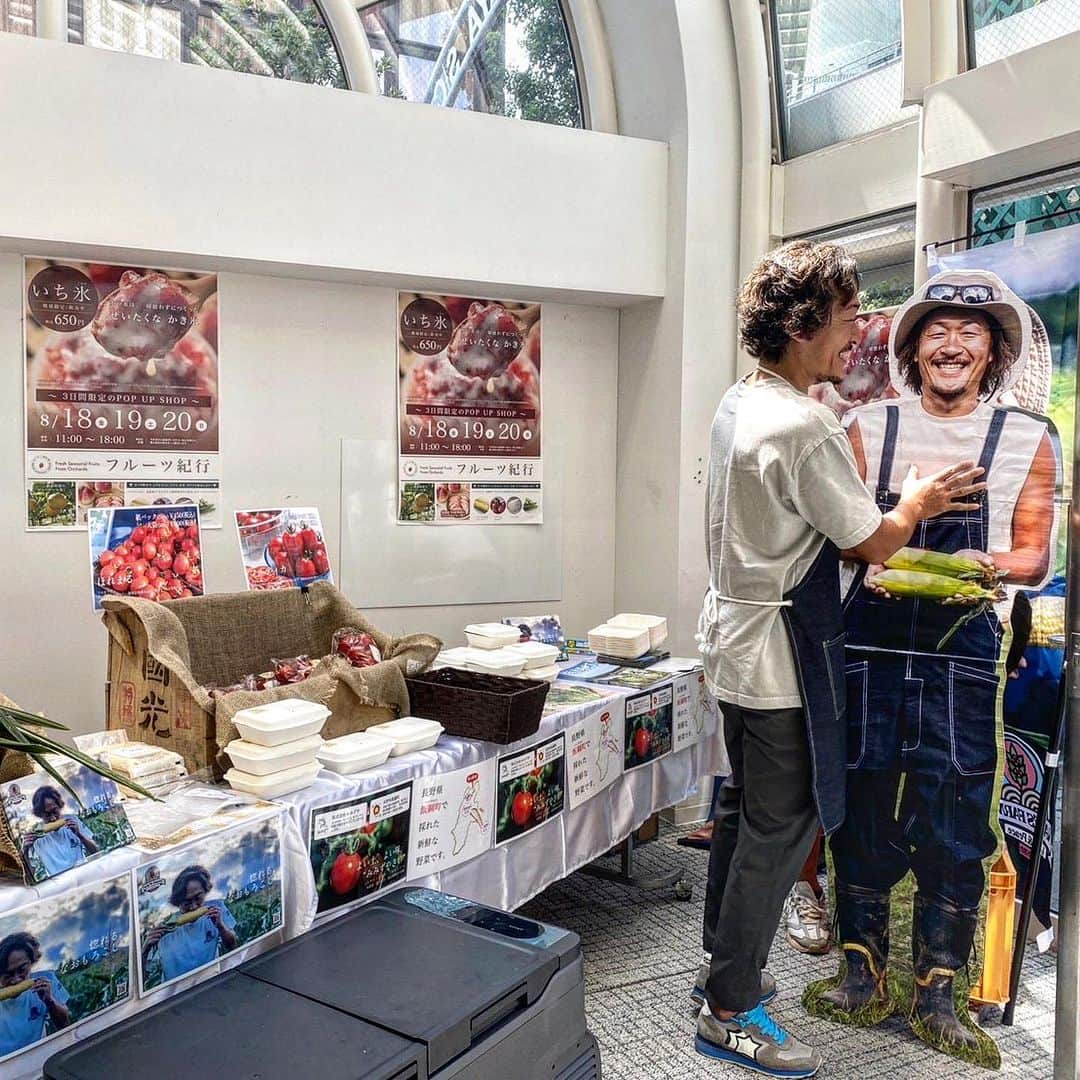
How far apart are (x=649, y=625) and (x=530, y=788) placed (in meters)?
1.01

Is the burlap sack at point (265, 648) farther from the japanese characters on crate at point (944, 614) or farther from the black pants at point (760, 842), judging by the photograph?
the japanese characters on crate at point (944, 614)

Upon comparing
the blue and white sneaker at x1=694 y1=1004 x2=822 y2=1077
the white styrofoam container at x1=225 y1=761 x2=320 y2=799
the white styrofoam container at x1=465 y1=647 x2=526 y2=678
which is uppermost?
the white styrofoam container at x1=465 y1=647 x2=526 y2=678

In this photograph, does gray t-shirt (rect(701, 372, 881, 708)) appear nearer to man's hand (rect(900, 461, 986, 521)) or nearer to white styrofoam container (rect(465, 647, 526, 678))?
man's hand (rect(900, 461, 986, 521))

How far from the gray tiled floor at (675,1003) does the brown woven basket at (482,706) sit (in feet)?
2.51

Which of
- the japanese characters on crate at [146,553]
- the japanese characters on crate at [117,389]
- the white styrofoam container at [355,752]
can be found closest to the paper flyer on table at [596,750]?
the white styrofoam container at [355,752]

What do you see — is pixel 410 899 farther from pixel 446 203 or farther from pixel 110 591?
pixel 446 203

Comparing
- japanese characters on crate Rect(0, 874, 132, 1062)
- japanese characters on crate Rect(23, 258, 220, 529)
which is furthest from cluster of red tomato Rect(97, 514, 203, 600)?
japanese characters on crate Rect(0, 874, 132, 1062)

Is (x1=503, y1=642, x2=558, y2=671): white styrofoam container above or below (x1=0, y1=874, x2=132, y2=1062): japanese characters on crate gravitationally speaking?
above

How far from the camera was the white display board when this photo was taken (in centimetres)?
375

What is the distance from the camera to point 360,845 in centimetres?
210

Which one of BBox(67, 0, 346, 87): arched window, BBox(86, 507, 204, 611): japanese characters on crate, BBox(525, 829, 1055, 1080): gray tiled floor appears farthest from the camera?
BBox(67, 0, 346, 87): arched window

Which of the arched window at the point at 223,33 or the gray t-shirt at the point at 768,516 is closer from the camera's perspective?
→ the gray t-shirt at the point at 768,516

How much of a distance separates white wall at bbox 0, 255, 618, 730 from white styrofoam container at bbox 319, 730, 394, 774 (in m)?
1.40

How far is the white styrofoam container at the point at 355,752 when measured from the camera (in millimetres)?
2205
